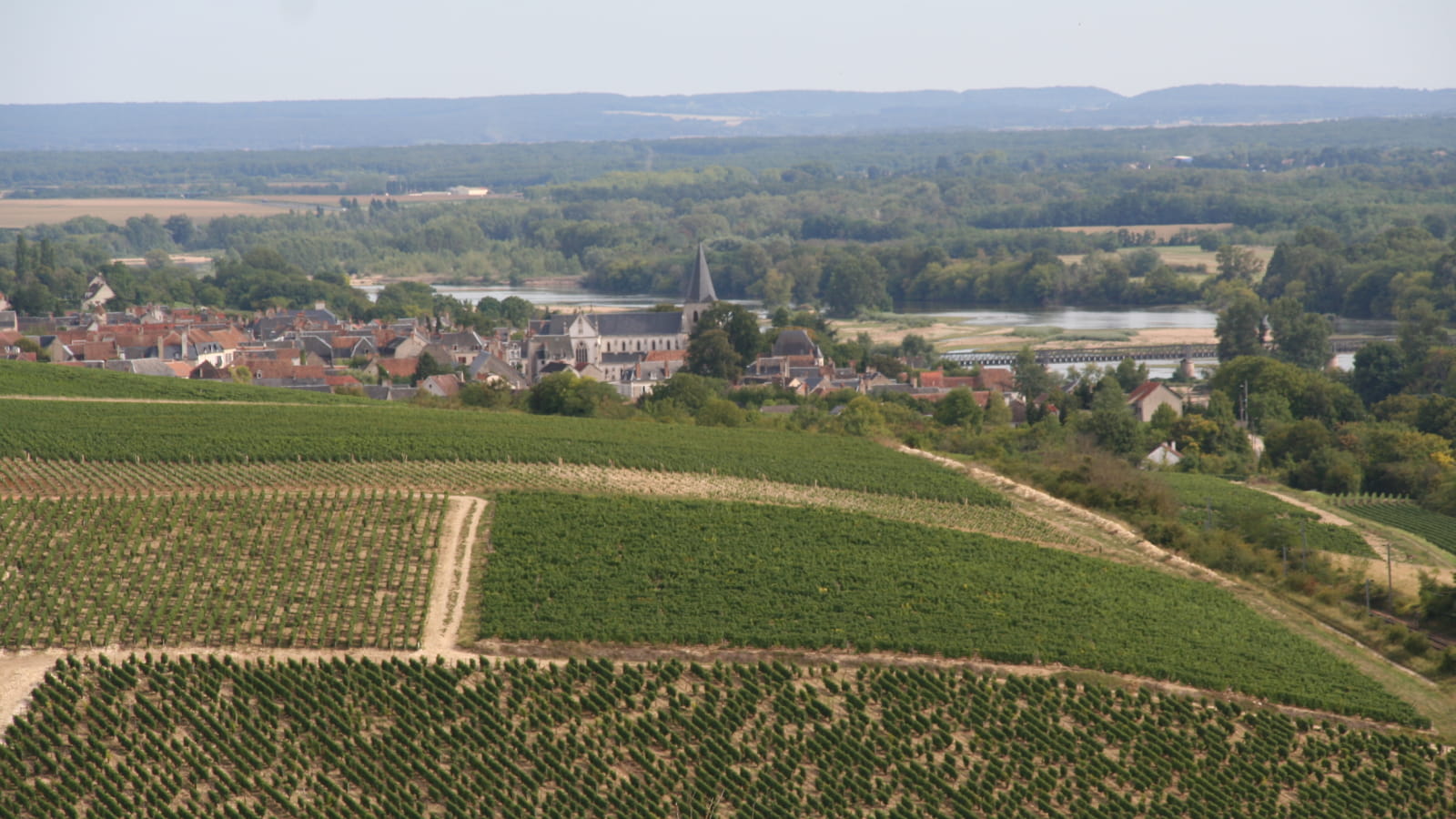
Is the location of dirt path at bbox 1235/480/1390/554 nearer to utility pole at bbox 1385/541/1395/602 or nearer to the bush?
utility pole at bbox 1385/541/1395/602

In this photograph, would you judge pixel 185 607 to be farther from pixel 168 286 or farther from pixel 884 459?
pixel 168 286

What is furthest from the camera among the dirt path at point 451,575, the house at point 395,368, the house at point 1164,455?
the house at point 395,368

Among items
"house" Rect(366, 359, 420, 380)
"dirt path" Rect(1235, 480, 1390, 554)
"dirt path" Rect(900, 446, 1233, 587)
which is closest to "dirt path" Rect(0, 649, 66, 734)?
"dirt path" Rect(900, 446, 1233, 587)

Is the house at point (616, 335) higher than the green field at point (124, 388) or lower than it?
lower

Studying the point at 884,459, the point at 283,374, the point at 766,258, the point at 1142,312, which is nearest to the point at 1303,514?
the point at 884,459

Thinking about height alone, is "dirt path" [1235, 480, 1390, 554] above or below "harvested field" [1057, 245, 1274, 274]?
above

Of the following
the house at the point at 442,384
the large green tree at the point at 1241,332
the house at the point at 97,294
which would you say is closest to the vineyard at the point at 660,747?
the house at the point at 442,384

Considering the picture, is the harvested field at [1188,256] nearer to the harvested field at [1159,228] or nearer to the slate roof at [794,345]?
the harvested field at [1159,228]
